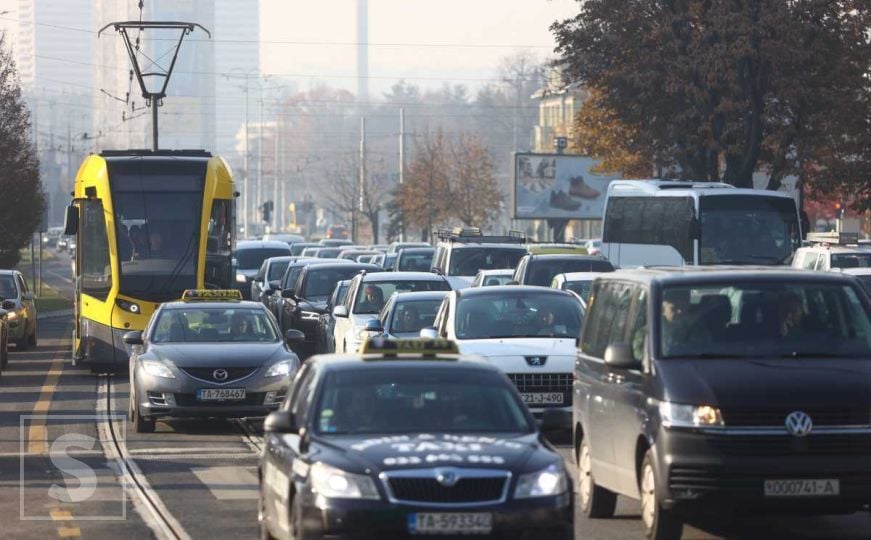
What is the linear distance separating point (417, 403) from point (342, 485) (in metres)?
1.09

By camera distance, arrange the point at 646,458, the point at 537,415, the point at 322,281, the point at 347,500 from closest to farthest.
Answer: the point at 347,500
the point at 646,458
the point at 537,415
the point at 322,281

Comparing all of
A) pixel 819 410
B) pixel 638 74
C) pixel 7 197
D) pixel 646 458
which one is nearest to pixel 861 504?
pixel 819 410

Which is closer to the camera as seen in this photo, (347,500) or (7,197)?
(347,500)

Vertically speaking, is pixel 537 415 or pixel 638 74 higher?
pixel 638 74

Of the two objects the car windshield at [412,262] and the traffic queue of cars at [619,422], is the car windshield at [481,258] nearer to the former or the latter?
the car windshield at [412,262]

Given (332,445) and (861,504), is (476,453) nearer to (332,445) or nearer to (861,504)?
(332,445)

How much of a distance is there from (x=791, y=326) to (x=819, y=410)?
0.99 metres

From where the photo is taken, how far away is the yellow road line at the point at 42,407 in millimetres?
18062

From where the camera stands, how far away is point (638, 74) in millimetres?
48906

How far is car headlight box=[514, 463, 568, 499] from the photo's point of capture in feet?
31.5

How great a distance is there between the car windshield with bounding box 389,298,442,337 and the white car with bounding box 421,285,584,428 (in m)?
2.49

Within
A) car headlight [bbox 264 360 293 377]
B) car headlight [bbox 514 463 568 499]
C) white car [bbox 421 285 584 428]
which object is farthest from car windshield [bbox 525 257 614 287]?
car headlight [bbox 514 463 568 499]

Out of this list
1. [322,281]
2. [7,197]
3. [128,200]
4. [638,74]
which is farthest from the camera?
[7,197]

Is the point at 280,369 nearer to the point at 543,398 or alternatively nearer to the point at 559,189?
the point at 543,398
